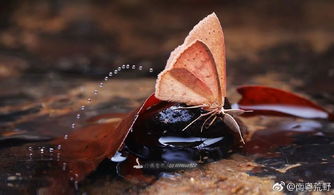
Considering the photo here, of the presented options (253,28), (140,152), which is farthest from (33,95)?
(253,28)

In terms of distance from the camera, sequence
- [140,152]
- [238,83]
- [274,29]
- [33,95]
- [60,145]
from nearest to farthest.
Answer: [140,152], [60,145], [33,95], [238,83], [274,29]

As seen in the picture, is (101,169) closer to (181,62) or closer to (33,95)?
(181,62)

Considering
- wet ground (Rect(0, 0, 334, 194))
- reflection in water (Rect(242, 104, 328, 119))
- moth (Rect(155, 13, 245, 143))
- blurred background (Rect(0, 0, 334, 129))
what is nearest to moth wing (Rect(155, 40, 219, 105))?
moth (Rect(155, 13, 245, 143))

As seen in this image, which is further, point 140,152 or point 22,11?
point 22,11

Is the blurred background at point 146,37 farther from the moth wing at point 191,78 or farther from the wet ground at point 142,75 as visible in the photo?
the moth wing at point 191,78

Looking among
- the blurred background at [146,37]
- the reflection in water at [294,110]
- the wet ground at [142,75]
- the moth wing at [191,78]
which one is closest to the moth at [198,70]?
the moth wing at [191,78]

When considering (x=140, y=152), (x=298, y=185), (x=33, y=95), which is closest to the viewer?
(x=298, y=185)

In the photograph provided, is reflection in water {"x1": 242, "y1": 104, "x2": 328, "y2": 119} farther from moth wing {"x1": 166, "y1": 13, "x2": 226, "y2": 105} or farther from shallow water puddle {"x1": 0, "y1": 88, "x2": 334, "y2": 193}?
moth wing {"x1": 166, "y1": 13, "x2": 226, "y2": 105}
